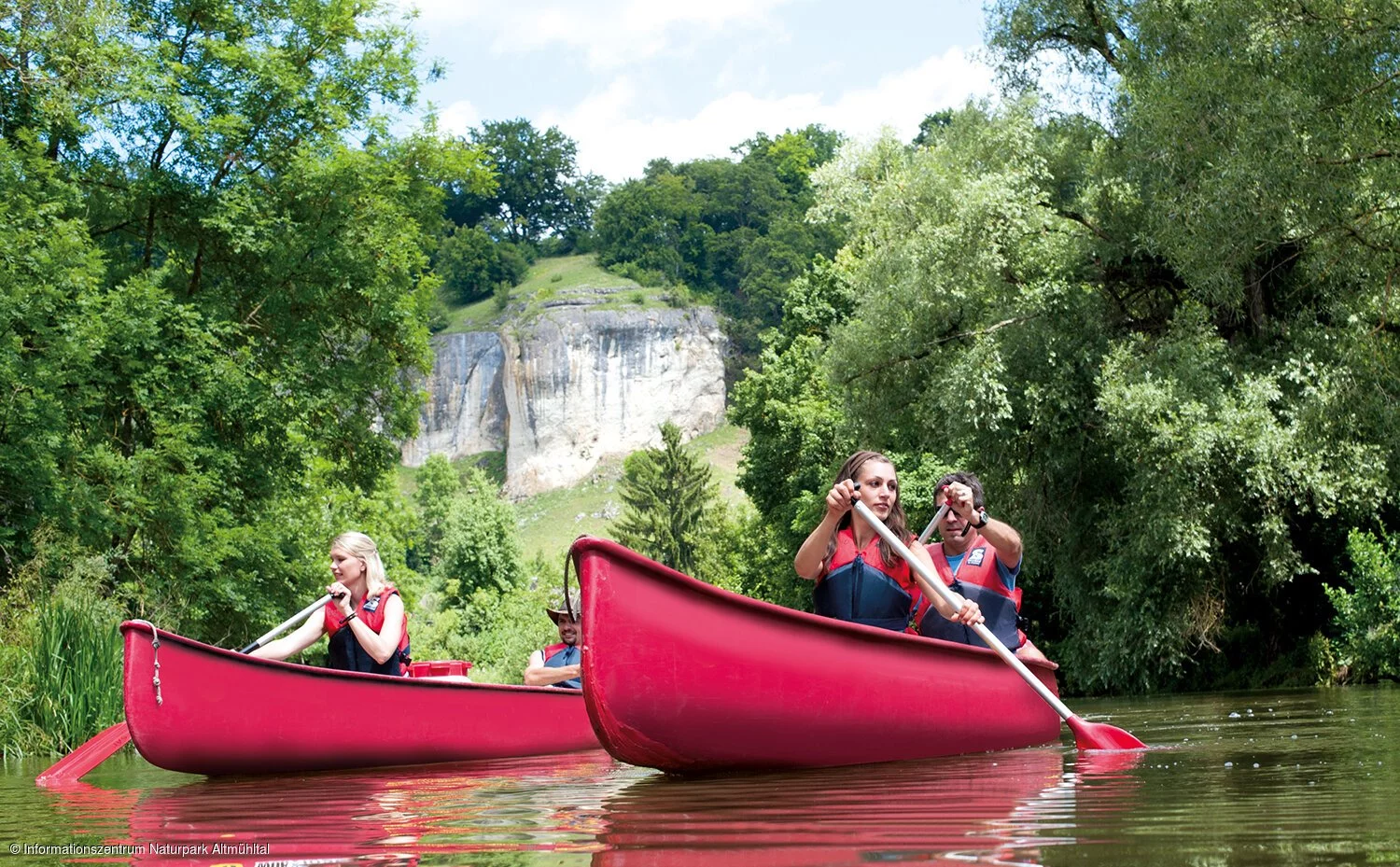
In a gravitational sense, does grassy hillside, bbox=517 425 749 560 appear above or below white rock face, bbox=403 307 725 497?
below

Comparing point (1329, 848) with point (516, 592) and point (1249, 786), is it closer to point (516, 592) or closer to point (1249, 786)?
point (1249, 786)

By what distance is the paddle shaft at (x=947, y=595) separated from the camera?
5.54 meters

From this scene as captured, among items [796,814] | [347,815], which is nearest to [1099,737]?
[796,814]

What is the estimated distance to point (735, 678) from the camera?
4977 millimetres

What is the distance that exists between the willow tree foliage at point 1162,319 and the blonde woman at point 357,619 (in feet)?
26.4

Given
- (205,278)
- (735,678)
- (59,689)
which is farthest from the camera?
(205,278)

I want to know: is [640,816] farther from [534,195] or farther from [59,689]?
[534,195]

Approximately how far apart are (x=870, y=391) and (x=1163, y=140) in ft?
19.4

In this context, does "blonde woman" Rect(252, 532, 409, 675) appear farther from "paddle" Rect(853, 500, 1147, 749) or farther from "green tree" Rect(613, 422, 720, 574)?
"green tree" Rect(613, 422, 720, 574)

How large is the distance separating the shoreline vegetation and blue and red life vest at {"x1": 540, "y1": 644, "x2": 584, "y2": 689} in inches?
122

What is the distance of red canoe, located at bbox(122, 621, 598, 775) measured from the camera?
256 inches

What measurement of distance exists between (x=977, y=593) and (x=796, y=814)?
2883 millimetres

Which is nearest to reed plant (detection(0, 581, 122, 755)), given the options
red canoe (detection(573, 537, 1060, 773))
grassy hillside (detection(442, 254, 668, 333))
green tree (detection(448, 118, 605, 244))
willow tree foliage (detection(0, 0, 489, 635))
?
willow tree foliage (detection(0, 0, 489, 635))

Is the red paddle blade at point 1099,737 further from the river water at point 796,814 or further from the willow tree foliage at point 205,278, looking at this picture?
the willow tree foliage at point 205,278
